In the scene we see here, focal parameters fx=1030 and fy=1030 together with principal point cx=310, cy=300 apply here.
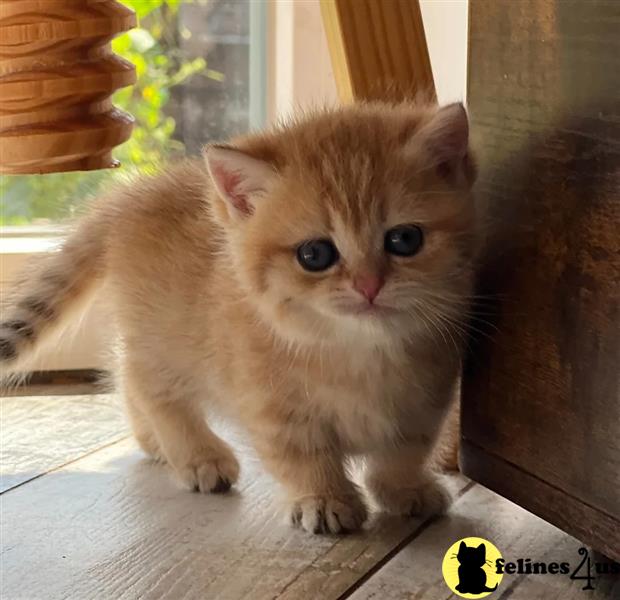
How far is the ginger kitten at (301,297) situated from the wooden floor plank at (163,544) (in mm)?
40

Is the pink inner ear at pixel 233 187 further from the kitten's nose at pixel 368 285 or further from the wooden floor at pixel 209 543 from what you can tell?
the wooden floor at pixel 209 543

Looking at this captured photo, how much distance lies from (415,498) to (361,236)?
331 mm

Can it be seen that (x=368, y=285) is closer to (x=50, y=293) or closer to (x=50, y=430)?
(x=50, y=293)

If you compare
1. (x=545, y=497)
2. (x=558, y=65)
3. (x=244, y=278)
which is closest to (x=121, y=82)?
(x=244, y=278)

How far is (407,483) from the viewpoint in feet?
3.91

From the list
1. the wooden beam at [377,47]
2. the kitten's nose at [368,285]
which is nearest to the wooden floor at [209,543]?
the kitten's nose at [368,285]

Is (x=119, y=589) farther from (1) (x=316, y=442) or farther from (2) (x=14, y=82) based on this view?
(2) (x=14, y=82)

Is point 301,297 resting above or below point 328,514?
above

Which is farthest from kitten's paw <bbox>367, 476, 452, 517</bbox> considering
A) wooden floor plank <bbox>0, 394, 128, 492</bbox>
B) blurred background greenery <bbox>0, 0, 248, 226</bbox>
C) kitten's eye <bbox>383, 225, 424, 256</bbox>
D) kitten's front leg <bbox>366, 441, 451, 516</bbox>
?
blurred background greenery <bbox>0, 0, 248, 226</bbox>

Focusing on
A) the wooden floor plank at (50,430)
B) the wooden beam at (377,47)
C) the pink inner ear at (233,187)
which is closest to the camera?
the pink inner ear at (233,187)

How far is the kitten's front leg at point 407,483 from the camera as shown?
3.84 ft

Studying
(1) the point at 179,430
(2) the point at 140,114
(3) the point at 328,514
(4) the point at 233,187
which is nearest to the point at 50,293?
(1) the point at 179,430

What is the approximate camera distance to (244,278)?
44.3 inches

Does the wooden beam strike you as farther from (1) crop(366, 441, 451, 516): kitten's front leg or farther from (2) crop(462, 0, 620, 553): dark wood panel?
(1) crop(366, 441, 451, 516): kitten's front leg
